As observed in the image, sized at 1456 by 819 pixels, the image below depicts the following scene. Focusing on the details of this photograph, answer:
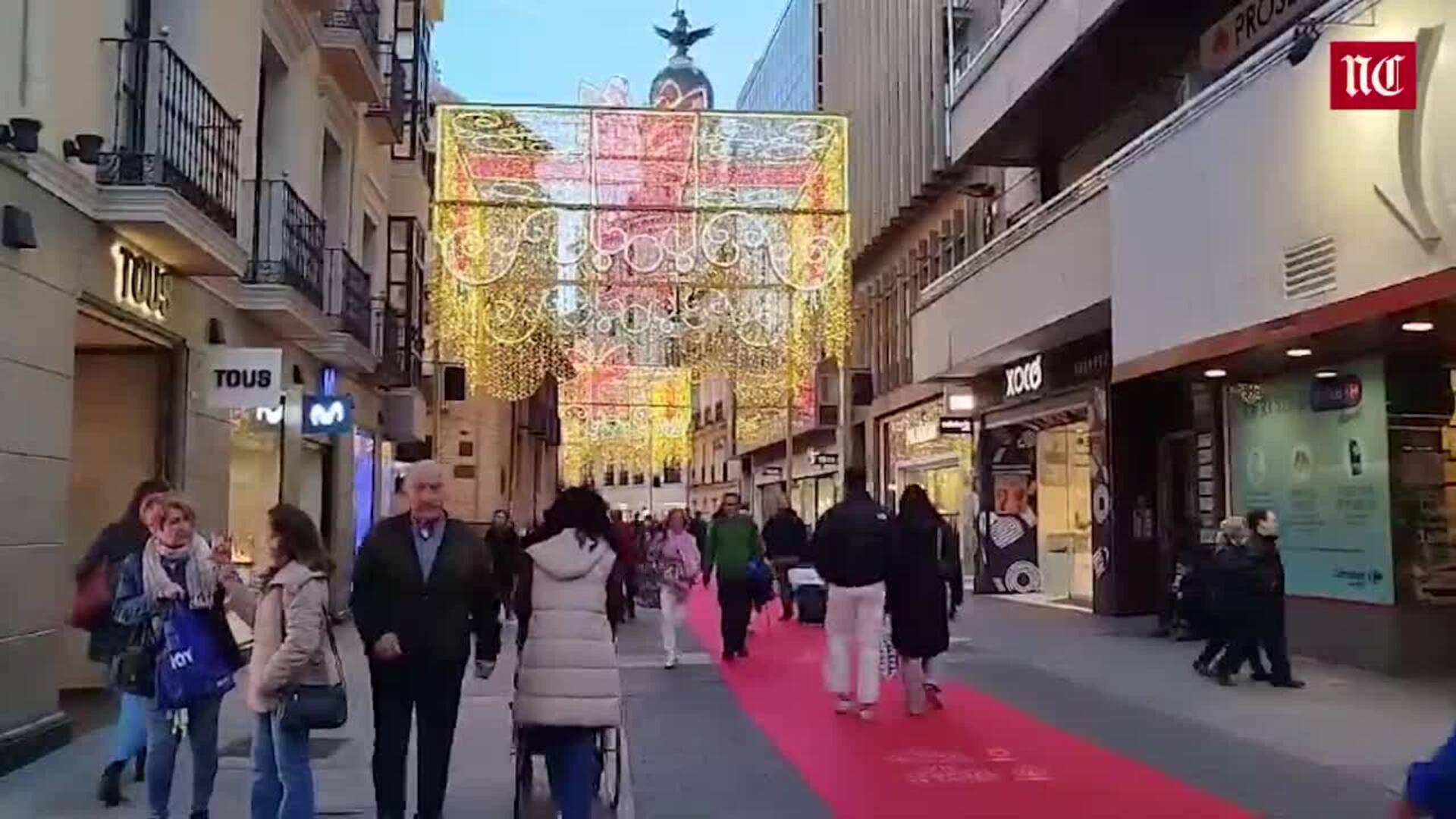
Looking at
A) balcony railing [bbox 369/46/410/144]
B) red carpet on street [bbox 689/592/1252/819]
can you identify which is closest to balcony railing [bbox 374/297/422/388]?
balcony railing [bbox 369/46/410/144]

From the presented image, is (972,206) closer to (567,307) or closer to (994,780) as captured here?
(567,307)

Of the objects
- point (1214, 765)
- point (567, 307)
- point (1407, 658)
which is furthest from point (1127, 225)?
point (567, 307)

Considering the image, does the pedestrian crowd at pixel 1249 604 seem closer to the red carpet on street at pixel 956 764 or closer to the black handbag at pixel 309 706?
the red carpet on street at pixel 956 764

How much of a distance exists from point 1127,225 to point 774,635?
6.97m

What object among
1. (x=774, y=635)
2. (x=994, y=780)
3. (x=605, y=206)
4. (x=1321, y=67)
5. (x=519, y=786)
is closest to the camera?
(x=519, y=786)

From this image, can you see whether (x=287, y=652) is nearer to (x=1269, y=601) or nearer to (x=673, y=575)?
(x=1269, y=601)

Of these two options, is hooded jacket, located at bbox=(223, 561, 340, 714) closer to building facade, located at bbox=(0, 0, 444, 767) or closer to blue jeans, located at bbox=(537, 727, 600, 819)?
blue jeans, located at bbox=(537, 727, 600, 819)

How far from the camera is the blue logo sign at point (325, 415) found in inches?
755

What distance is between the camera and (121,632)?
8.22 metres

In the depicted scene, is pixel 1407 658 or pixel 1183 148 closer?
pixel 1407 658

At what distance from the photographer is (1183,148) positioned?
16.0 metres

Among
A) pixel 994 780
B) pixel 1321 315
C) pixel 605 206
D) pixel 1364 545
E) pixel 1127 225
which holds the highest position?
pixel 605 206

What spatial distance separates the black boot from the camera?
28.4 ft

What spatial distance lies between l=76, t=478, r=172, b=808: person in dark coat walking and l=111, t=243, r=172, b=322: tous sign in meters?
3.34
